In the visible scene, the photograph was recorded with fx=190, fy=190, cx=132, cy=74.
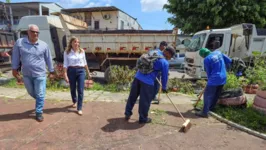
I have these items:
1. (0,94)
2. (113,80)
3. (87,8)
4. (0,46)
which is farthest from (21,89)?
(87,8)

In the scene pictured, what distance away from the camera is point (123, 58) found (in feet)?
25.9

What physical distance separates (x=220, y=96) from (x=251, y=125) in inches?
41.5

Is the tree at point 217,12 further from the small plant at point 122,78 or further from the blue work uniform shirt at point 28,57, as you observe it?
the blue work uniform shirt at point 28,57

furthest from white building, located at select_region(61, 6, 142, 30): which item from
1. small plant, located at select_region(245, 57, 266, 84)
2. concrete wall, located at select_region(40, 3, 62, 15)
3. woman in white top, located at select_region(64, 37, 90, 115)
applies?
woman in white top, located at select_region(64, 37, 90, 115)

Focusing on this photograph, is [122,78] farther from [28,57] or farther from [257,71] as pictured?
[257,71]

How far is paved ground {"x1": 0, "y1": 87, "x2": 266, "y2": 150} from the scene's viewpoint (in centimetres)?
309

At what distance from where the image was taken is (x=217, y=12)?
11.4 meters

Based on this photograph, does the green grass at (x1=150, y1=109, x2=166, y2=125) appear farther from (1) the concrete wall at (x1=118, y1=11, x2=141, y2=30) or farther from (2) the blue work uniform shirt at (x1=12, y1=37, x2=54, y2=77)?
(1) the concrete wall at (x1=118, y1=11, x2=141, y2=30)

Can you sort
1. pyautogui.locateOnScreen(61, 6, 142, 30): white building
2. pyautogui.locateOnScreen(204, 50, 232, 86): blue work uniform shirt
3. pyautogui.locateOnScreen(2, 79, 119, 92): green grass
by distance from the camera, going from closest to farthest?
1. pyautogui.locateOnScreen(204, 50, 232, 86): blue work uniform shirt
2. pyautogui.locateOnScreen(2, 79, 119, 92): green grass
3. pyautogui.locateOnScreen(61, 6, 142, 30): white building

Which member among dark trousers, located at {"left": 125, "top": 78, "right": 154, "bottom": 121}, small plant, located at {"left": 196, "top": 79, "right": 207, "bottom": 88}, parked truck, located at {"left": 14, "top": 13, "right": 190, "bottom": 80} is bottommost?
small plant, located at {"left": 196, "top": 79, "right": 207, "bottom": 88}

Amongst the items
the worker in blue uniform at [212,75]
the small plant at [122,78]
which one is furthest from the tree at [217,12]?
the worker in blue uniform at [212,75]

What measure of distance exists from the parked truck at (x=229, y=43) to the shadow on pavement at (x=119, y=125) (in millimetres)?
4999

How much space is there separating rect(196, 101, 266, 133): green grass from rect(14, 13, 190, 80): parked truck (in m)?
3.58

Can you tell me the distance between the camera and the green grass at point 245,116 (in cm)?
397
